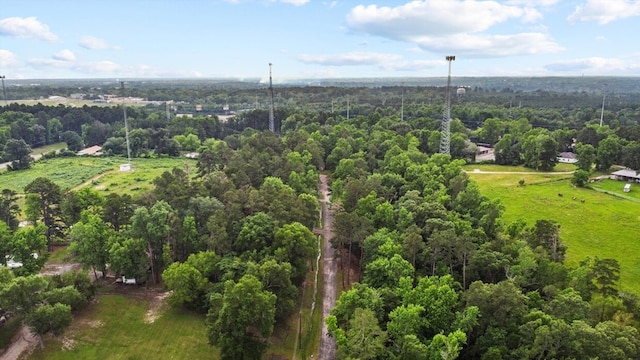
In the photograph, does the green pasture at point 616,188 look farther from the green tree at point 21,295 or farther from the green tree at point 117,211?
the green tree at point 21,295

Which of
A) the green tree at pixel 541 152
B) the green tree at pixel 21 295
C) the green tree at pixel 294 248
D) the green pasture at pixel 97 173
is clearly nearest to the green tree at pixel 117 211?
the green tree at pixel 21 295

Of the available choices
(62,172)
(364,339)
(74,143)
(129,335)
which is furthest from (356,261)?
(74,143)

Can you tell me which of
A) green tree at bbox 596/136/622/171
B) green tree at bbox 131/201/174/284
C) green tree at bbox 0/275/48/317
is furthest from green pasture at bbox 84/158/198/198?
green tree at bbox 596/136/622/171

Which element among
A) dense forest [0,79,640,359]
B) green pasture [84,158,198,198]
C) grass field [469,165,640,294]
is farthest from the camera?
green pasture [84,158,198,198]

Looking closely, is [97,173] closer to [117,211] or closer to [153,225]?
[117,211]

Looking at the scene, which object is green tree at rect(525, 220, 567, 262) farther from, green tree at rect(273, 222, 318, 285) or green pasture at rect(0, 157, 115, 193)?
green pasture at rect(0, 157, 115, 193)

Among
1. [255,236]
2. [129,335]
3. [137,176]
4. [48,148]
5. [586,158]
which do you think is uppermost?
[586,158]
